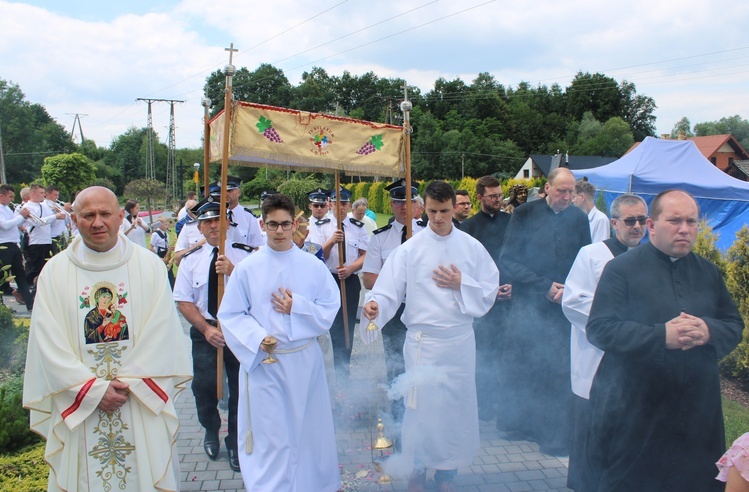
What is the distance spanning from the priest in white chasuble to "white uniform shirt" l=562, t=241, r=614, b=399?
2694 millimetres

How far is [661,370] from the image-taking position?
2.74 m

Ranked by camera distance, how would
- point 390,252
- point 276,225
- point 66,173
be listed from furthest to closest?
point 66,173 < point 390,252 < point 276,225

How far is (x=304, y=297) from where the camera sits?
12.4 feet

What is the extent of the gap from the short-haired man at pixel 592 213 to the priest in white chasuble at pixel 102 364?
4773 mm

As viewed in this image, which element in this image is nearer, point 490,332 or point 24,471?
point 24,471

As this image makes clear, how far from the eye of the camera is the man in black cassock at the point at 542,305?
15.9ft

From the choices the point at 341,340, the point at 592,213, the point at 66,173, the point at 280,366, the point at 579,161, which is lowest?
the point at 341,340

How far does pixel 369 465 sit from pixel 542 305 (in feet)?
6.90

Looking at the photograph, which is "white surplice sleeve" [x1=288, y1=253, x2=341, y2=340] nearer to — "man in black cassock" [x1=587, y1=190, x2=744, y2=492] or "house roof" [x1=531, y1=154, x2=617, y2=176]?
"man in black cassock" [x1=587, y1=190, x2=744, y2=492]

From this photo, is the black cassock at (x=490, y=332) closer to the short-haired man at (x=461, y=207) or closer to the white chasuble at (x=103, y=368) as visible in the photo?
the short-haired man at (x=461, y=207)

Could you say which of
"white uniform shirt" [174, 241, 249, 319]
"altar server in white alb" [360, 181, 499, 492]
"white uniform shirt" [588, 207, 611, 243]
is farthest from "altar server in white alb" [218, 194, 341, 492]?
"white uniform shirt" [588, 207, 611, 243]

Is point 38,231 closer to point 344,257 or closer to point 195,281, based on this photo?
point 344,257

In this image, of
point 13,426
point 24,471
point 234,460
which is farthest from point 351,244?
point 24,471

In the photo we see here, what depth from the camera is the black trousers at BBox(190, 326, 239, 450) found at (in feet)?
14.7
